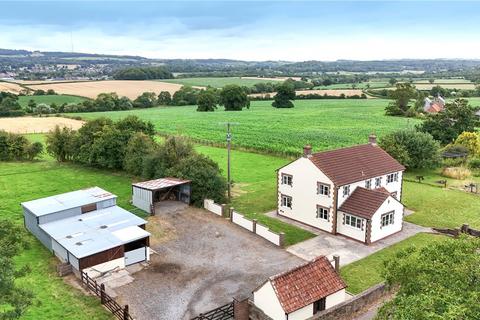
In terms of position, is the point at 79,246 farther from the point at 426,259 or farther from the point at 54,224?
the point at 426,259

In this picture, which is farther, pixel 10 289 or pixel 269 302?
pixel 269 302

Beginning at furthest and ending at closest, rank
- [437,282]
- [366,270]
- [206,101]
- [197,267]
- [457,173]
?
[206,101] < [457,173] < [197,267] < [366,270] < [437,282]

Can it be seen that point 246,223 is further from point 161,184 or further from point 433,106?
point 433,106

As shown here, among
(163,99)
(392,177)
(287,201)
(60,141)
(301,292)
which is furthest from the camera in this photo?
(163,99)

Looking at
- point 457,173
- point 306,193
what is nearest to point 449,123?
point 457,173

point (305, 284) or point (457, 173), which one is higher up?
point (305, 284)

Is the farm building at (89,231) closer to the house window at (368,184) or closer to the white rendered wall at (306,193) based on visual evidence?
the white rendered wall at (306,193)

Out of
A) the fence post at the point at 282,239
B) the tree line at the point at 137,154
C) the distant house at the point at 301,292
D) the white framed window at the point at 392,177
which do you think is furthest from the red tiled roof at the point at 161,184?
the distant house at the point at 301,292
